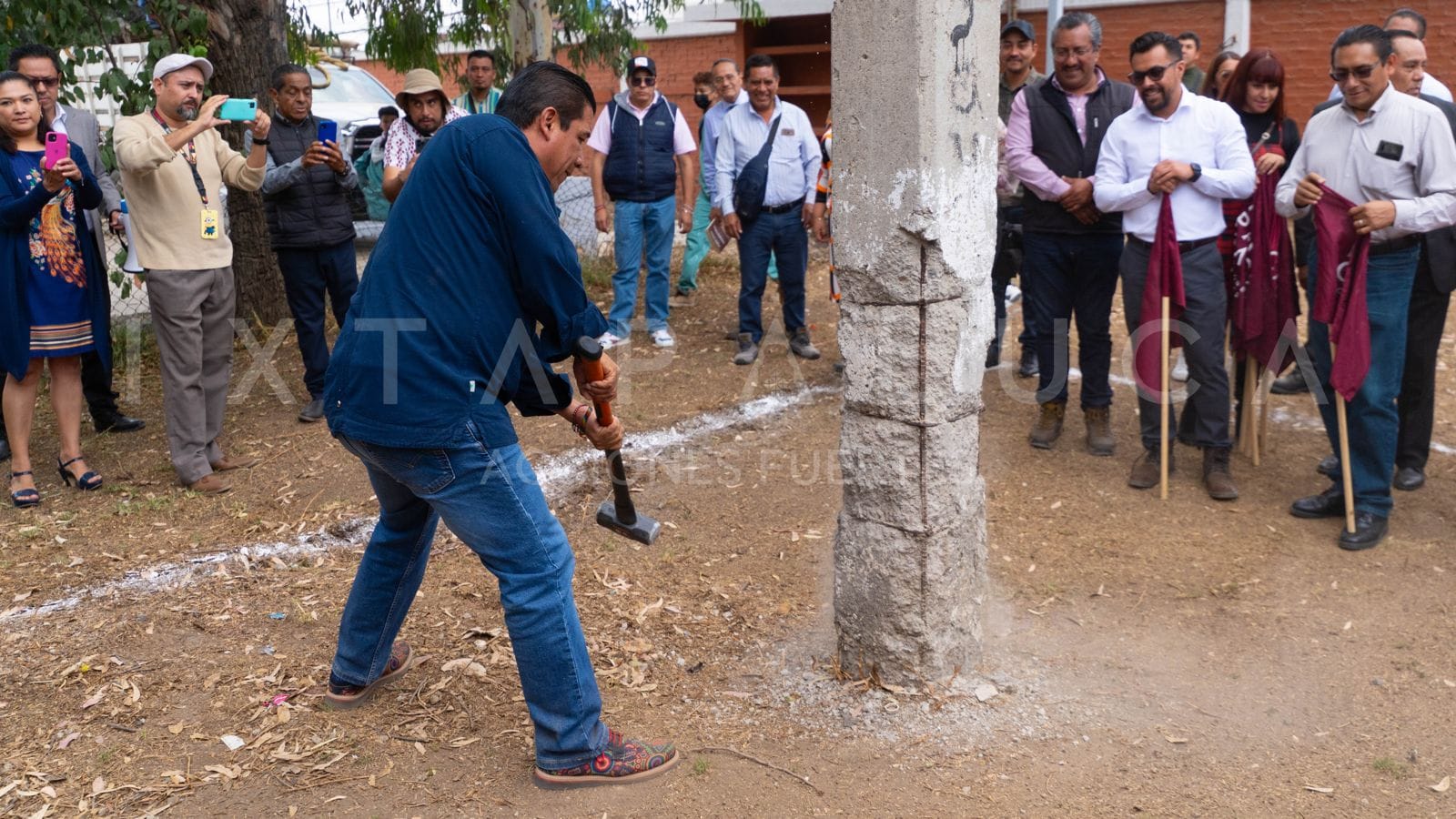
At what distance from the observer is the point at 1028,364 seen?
764 cm

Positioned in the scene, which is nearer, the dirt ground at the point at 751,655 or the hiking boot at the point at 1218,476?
the dirt ground at the point at 751,655

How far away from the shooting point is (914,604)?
3.80 m

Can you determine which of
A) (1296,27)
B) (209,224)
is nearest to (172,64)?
(209,224)

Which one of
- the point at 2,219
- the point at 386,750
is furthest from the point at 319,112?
the point at 386,750

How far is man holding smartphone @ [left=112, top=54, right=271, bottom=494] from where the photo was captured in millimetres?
5488

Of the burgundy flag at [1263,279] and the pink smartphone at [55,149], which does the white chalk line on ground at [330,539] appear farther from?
the burgundy flag at [1263,279]

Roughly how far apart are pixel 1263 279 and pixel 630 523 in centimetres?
343

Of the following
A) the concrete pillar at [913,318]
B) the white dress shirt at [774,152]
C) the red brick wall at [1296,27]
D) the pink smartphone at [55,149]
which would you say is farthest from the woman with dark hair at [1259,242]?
the red brick wall at [1296,27]

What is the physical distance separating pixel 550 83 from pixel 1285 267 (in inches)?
155

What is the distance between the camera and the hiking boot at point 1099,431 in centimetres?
624

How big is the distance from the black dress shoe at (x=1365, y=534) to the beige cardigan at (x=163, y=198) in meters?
5.25

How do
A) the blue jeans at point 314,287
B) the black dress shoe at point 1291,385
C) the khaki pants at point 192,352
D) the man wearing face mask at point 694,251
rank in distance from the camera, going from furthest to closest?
the man wearing face mask at point 694,251, the black dress shoe at point 1291,385, the blue jeans at point 314,287, the khaki pants at point 192,352

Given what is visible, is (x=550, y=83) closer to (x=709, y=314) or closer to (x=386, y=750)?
(x=386, y=750)

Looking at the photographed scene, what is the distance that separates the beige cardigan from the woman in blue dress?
25 cm
